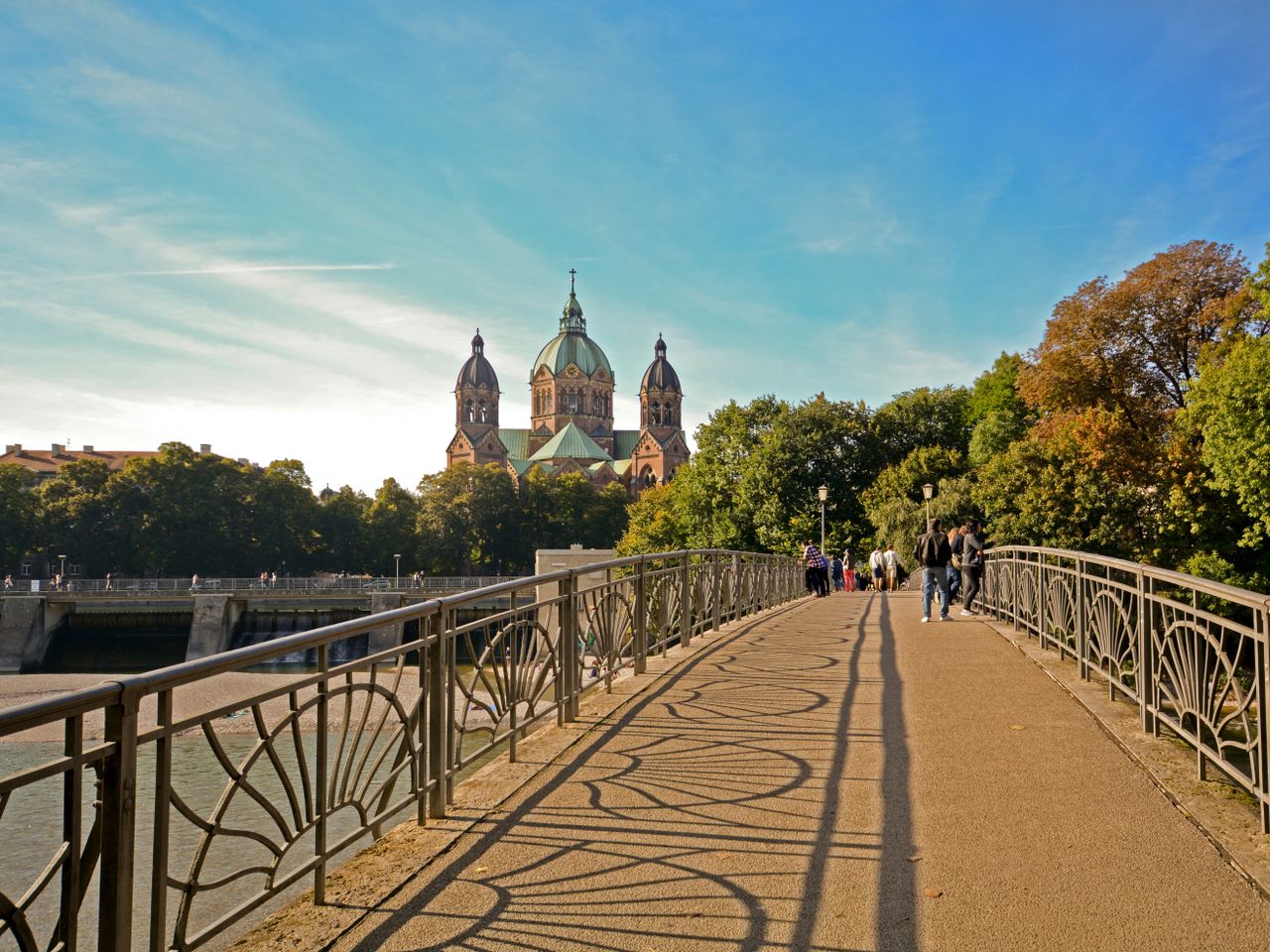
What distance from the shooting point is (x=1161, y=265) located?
1351 inches

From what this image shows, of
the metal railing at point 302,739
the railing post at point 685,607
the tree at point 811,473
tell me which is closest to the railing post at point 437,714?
the metal railing at point 302,739

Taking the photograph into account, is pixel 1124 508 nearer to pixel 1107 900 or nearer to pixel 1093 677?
pixel 1093 677

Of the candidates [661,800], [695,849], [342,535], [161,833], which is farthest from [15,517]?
[161,833]

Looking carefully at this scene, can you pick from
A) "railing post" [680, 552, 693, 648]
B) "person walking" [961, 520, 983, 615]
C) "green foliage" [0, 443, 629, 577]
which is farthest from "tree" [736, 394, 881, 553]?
"railing post" [680, 552, 693, 648]

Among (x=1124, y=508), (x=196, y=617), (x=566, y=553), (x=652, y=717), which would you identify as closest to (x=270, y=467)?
(x=196, y=617)

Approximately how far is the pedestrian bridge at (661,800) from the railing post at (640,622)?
3.31 ft

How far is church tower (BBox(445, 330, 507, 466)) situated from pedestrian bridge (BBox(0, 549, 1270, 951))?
12289cm

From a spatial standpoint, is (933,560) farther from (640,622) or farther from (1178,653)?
(1178,653)

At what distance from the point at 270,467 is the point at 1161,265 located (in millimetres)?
65229

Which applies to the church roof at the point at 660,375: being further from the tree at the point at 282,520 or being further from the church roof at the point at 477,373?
the tree at the point at 282,520

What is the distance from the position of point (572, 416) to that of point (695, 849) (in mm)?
128860

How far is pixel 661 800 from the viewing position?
5.11 meters

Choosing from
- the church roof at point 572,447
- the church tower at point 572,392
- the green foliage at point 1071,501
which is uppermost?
the church tower at point 572,392

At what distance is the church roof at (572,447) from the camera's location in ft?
415
